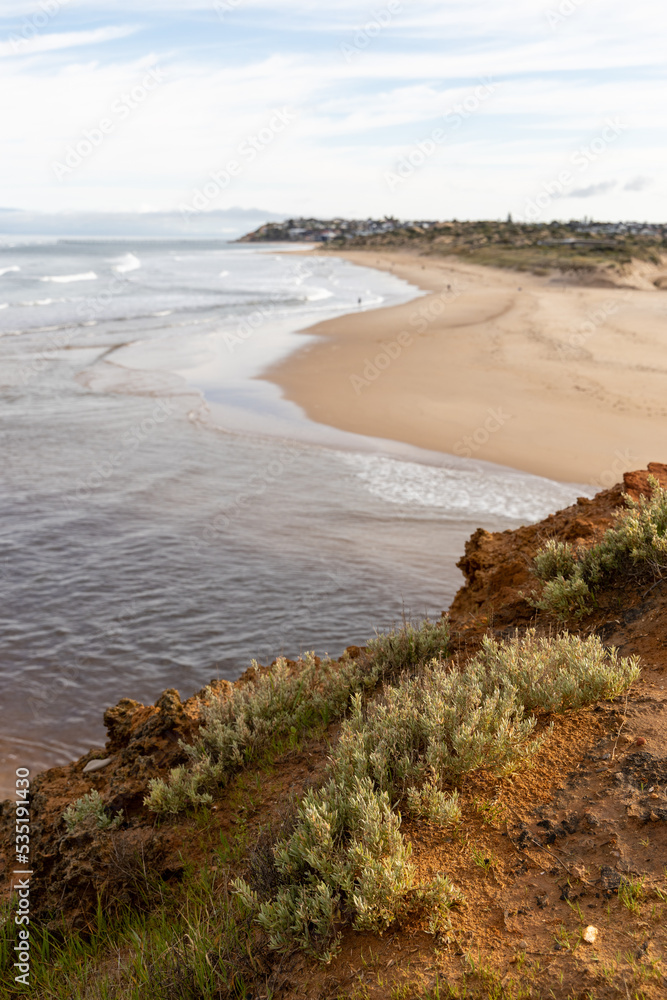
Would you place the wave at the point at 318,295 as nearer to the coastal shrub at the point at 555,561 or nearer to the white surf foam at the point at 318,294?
the white surf foam at the point at 318,294

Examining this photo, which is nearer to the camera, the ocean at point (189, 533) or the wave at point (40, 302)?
the ocean at point (189, 533)

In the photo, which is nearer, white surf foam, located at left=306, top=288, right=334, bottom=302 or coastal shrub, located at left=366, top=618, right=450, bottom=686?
coastal shrub, located at left=366, top=618, right=450, bottom=686

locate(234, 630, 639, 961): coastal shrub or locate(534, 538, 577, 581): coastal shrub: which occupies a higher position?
Result: locate(534, 538, 577, 581): coastal shrub

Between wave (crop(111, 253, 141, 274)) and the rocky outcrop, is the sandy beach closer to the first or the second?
the rocky outcrop

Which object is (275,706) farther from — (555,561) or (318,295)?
(318,295)

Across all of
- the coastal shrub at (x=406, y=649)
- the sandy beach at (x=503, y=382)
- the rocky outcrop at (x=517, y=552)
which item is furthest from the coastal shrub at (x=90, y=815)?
the sandy beach at (x=503, y=382)

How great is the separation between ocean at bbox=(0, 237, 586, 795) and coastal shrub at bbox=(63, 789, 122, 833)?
1.40m

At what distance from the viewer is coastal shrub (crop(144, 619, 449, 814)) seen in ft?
12.4

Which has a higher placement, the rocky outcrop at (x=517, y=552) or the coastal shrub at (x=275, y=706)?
the rocky outcrop at (x=517, y=552)

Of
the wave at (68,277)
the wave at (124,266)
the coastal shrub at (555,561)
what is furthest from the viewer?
the wave at (124,266)

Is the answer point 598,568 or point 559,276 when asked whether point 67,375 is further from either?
point 559,276

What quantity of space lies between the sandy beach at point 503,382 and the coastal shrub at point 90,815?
8.85 meters

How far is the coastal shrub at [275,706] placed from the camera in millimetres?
3770

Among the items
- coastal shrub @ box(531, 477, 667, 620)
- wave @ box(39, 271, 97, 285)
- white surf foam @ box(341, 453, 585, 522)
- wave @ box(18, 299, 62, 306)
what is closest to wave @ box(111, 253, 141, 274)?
wave @ box(39, 271, 97, 285)
